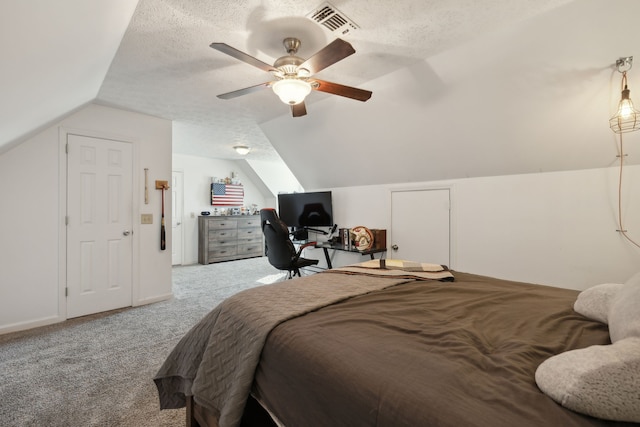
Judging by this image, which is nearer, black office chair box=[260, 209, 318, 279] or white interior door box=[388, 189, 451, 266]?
white interior door box=[388, 189, 451, 266]

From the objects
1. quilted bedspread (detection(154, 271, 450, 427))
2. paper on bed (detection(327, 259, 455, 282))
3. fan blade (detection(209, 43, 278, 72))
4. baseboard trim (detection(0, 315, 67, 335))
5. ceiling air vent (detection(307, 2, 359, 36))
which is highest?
ceiling air vent (detection(307, 2, 359, 36))

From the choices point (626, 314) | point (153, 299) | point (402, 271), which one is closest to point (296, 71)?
point (402, 271)

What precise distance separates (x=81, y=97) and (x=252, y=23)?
200 centimetres

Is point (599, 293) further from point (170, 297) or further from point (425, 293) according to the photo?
point (170, 297)

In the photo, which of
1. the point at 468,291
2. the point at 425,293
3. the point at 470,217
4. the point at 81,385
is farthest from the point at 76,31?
the point at 470,217

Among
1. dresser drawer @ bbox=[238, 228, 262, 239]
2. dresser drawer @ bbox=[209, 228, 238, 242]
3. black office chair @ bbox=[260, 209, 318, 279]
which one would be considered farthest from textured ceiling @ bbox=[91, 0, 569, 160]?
dresser drawer @ bbox=[238, 228, 262, 239]

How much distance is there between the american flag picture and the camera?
21.5ft

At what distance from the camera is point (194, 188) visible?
6316 millimetres

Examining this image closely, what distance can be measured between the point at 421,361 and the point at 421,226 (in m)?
2.86

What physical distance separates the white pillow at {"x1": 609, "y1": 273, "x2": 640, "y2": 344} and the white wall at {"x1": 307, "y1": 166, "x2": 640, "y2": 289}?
1.82 m

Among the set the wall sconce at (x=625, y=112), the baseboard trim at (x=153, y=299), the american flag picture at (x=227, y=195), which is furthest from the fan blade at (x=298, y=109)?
the american flag picture at (x=227, y=195)

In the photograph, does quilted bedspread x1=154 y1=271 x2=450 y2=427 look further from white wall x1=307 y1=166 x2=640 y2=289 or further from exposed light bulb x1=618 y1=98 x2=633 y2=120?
exposed light bulb x1=618 y1=98 x2=633 y2=120

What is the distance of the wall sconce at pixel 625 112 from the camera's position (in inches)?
72.7

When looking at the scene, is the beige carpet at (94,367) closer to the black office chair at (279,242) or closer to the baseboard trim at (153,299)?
the baseboard trim at (153,299)
